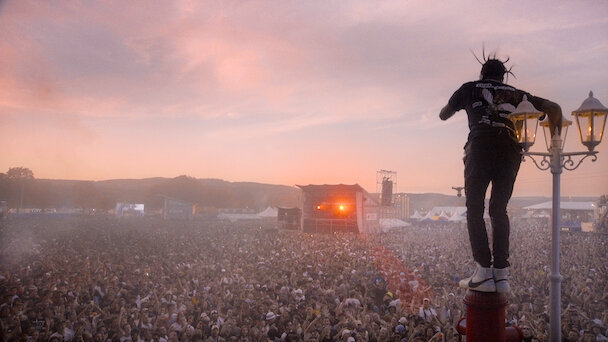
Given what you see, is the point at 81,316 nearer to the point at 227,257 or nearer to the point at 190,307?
the point at 190,307

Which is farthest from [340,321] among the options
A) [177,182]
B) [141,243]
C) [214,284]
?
[177,182]

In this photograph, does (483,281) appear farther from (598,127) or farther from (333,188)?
(333,188)

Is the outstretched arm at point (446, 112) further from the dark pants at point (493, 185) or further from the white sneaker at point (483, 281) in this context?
the white sneaker at point (483, 281)

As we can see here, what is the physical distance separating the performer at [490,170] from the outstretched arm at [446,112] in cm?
18

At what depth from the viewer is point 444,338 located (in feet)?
23.6

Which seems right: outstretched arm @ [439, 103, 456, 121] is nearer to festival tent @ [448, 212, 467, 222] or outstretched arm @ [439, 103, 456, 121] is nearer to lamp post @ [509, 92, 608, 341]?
lamp post @ [509, 92, 608, 341]

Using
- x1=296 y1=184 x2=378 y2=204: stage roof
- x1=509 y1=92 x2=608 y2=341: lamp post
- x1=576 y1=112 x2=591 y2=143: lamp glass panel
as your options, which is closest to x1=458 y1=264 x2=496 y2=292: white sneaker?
x1=509 y1=92 x2=608 y2=341: lamp post

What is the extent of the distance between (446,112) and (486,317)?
1.68 meters

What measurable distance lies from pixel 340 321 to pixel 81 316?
6.10 metres

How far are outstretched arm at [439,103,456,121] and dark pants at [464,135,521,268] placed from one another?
0.41 m

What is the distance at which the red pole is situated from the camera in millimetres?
2584

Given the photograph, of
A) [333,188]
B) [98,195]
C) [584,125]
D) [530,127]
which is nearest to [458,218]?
[333,188]

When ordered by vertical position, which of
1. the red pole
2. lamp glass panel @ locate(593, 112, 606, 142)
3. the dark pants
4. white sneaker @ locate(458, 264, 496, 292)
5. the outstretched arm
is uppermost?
lamp glass panel @ locate(593, 112, 606, 142)

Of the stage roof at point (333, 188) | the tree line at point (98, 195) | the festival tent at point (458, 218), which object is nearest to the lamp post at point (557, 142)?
the stage roof at point (333, 188)
